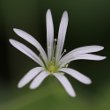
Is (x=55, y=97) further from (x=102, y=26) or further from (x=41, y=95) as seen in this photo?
(x=102, y=26)

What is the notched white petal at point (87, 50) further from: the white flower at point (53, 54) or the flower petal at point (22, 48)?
the flower petal at point (22, 48)

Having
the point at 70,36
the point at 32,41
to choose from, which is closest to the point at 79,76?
the point at 32,41

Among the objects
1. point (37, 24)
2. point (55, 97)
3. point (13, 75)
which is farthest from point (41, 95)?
point (37, 24)

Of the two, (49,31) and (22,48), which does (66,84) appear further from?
(49,31)

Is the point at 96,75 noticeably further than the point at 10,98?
Yes

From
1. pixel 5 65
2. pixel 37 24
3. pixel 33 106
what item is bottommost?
pixel 33 106

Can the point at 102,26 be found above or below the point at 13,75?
above

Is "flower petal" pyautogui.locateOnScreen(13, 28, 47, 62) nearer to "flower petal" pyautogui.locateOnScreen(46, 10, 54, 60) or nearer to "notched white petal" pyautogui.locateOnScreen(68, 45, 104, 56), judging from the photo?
"flower petal" pyautogui.locateOnScreen(46, 10, 54, 60)
